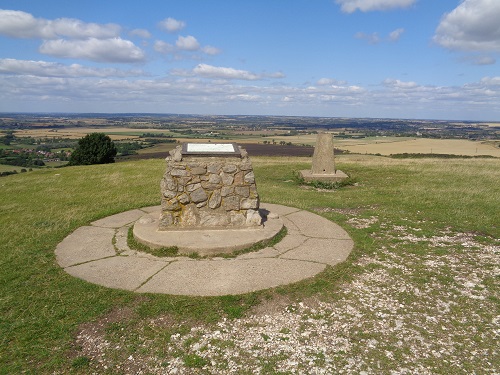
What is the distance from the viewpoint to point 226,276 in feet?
17.4

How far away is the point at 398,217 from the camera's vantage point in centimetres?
879

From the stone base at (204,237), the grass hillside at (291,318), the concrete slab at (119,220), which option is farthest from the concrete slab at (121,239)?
the grass hillside at (291,318)

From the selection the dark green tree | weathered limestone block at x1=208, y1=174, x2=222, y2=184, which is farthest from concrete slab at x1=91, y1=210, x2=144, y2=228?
the dark green tree

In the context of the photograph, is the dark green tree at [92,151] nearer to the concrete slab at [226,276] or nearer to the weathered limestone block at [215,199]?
the weathered limestone block at [215,199]

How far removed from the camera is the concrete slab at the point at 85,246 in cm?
611

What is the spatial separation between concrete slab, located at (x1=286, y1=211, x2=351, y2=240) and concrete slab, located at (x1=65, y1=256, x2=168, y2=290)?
10.7ft

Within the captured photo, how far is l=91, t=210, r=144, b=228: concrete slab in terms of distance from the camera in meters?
8.20

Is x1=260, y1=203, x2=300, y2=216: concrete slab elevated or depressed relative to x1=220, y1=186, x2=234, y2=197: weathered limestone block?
depressed

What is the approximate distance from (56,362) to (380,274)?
446 cm

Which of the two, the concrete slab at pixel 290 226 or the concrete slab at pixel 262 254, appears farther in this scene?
the concrete slab at pixel 290 226

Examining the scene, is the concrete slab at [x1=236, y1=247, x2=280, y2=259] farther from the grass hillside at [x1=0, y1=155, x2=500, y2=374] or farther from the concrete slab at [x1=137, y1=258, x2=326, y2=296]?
the grass hillside at [x1=0, y1=155, x2=500, y2=374]

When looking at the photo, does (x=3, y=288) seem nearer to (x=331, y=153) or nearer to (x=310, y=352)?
(x=310, y=352)

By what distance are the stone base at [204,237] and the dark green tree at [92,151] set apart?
30774 mm

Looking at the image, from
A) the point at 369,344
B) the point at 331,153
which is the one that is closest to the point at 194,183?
the point at 369,344
